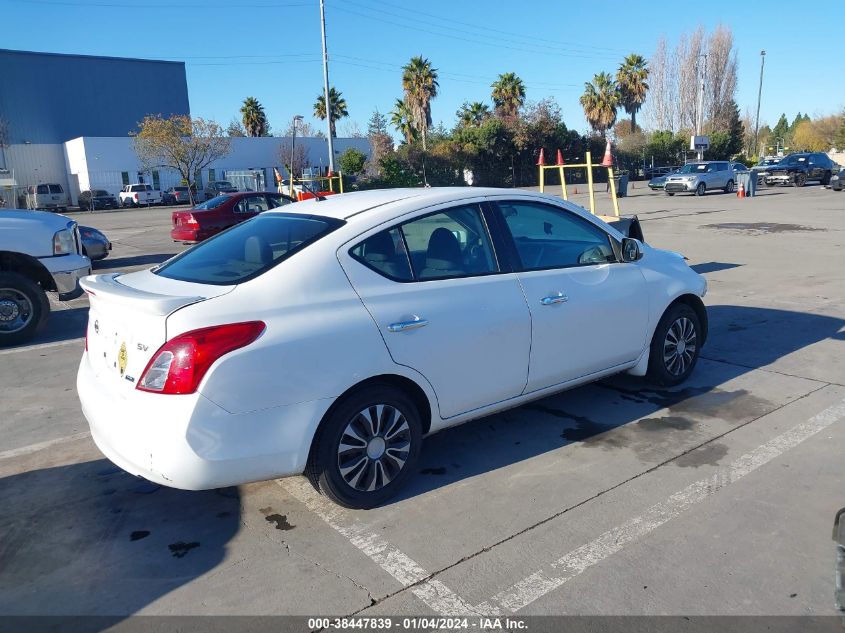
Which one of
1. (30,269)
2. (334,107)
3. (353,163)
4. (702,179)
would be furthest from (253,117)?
(30,269)

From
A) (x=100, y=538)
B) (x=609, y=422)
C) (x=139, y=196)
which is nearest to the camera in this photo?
(x=100, y=538)

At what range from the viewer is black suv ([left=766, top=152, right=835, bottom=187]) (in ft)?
117

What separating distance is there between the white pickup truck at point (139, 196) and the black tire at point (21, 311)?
42410mm

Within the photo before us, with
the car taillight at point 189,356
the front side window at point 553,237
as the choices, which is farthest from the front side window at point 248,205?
the car taillight at point 189,356

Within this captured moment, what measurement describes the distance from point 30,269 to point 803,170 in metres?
38.0

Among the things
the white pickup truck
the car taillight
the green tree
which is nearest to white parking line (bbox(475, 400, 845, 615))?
the car taillight

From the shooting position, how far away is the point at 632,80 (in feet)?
198

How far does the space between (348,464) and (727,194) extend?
33.9 m

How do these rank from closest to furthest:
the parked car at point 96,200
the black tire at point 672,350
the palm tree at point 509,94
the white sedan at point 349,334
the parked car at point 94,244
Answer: the white sedan at point 349,334
the black tire at point 672,350
the parked car at point 94,244
the parked car at point 96,200
the palm tree at point 509,94

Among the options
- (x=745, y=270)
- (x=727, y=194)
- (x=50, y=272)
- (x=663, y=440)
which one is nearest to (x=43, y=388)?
(x=50, y=272)

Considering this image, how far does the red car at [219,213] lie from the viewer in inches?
675

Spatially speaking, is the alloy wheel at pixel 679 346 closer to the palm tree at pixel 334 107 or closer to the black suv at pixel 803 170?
the black suv at pixel 803 170

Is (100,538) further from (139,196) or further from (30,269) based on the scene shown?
(139,196)

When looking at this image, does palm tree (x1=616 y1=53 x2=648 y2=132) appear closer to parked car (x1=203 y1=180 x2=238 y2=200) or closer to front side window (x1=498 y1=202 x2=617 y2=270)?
parked car (x1=203 y1=180 x2=238 y2=200)
